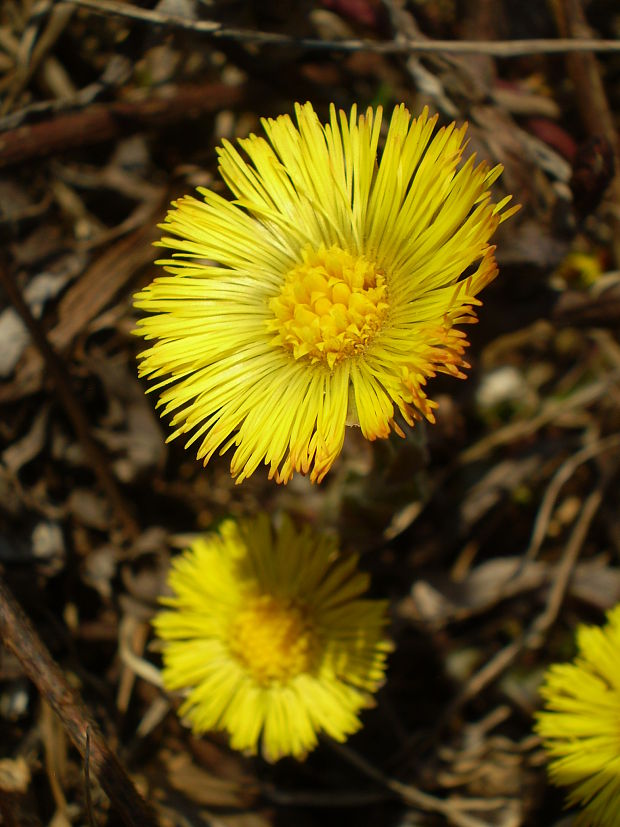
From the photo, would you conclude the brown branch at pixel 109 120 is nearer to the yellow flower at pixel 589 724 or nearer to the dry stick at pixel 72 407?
the dry stick at pixel 72 407

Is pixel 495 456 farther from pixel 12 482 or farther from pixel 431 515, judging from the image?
pixel 12 482

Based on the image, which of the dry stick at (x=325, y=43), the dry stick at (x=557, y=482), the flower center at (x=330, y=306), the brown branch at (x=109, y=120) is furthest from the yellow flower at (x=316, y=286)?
the dry stick at (x=557, y=482)

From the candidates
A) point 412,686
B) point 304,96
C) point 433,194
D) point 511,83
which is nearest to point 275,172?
point 433,194

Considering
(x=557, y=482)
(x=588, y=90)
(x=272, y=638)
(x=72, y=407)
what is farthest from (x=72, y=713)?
(x=588, y=90)

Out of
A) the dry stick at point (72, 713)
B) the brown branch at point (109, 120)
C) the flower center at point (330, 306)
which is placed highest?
the brown branch at point (109, 120)

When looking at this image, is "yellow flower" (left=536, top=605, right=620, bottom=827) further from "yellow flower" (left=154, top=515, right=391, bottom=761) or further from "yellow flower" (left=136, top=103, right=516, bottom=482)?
"yellow flower" (left=136, top=103, right=516, bottom=482)
